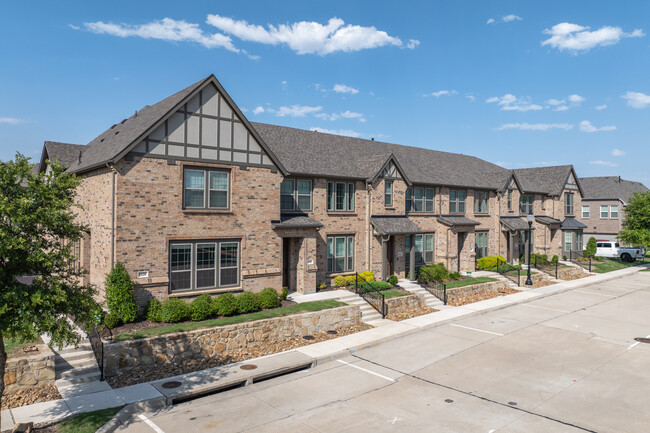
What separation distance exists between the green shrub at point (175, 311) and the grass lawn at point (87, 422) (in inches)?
211

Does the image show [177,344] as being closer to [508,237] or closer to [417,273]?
[417,273]

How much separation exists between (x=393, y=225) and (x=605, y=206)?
41510 millimetres

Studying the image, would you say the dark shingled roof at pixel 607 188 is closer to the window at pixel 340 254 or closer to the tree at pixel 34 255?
the window at pixel 340 254

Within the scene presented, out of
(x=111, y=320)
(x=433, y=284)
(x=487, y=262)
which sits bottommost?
(x=433, y=284)

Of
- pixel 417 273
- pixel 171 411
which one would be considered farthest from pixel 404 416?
pixel 417 273

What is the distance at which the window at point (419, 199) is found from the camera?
1129 inches

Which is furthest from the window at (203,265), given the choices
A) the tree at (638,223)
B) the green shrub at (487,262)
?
the tree at (638,223)

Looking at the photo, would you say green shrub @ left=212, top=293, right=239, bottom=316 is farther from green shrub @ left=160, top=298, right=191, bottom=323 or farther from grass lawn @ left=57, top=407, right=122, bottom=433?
grass lawn @ left=57, top=407, right=122, bottom=433

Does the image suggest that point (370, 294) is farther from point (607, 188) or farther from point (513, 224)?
point (607, 188)

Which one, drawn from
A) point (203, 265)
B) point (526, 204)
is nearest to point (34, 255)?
point (203, 265)

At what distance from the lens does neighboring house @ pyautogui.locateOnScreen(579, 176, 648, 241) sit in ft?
171

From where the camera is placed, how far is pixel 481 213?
1325 inches

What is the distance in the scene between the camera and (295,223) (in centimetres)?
2034

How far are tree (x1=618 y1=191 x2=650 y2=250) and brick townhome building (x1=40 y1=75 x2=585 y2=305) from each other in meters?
14.5
